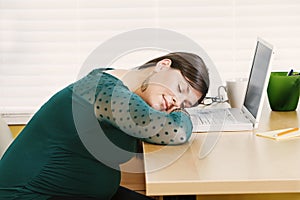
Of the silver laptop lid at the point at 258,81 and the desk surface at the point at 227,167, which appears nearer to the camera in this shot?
the desk surface at the point at 227,167

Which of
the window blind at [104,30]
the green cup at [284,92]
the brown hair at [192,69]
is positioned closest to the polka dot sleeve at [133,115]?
the brown hair at [192,69]

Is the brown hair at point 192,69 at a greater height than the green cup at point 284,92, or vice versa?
the brown hair at point 192,69

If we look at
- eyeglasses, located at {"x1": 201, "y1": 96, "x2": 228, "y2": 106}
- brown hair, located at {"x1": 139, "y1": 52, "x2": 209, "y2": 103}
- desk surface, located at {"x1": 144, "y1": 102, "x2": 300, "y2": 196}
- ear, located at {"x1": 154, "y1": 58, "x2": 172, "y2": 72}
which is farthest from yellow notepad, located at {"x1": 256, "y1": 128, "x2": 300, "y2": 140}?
eyeglasses, located at {"x1": 201, "y1": 96, "x2": 228, "y2": 106}

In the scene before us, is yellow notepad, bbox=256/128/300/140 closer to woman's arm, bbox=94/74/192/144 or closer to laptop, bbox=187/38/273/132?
laptop, bbox=187/38/273/132

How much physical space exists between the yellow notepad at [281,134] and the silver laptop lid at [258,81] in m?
0.10

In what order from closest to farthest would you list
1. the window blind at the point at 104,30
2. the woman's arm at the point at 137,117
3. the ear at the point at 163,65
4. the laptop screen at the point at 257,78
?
1. the woman's arm at the point at 137,117
2. the ear at the point at 163,65
3. the laptop screen at the point at 257,78
4. the window blind at the point at 104,30

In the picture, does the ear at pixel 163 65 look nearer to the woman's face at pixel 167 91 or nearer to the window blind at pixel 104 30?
the woman's face at pixel 167 91

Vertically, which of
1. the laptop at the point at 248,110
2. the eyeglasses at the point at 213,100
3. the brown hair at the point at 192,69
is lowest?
the eyeglasses at the point at 213,100

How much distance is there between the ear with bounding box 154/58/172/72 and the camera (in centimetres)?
193

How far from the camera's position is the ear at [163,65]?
1928 millimetres

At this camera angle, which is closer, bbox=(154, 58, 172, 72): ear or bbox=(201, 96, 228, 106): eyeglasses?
bbox=(154, 58, 172, 72): ear

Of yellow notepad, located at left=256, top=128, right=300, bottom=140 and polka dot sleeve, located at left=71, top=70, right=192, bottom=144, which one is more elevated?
polka dot sleeve, located at left=71, top=70, right=192, bottom=144

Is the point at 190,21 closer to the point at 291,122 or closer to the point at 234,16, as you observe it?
the point at 234,16

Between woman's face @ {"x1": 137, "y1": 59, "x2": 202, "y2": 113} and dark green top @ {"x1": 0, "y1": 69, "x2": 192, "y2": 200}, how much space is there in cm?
8
